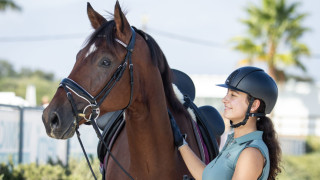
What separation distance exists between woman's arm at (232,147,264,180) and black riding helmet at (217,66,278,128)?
0.28 meters

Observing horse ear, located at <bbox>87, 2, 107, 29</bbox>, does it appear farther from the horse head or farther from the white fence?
the white fence

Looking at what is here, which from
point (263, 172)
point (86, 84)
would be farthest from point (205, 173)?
point (86, 84)

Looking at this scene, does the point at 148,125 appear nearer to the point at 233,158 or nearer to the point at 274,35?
the point at 233,158

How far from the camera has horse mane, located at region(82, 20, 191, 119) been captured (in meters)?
3.51

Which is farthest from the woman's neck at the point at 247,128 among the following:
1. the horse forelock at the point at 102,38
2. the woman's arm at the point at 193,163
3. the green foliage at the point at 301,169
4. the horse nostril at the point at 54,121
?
the green foliage at the point at 301,169

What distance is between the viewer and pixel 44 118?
3205 mm

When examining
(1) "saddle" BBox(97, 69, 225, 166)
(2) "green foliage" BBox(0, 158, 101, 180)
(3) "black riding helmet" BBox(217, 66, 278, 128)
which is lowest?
(2) "green foliage" BBox(0, 158, 101, 180)

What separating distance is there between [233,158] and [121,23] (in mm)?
1225

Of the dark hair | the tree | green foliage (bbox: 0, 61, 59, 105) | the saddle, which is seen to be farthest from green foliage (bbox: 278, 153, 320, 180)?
the tree

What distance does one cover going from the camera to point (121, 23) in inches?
140

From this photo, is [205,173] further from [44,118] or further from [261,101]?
[44,118]

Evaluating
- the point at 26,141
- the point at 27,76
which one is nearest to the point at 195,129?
the point at 26,141

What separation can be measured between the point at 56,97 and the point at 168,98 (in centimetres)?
117

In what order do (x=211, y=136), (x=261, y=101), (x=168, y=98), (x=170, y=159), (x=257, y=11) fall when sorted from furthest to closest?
1. (x=257, y=11)
2. (x=211, y=136)
3. (x=168, y=98)
4. (x=170, y=159)
5. (x=261, y=101)
